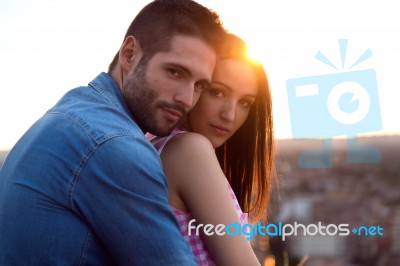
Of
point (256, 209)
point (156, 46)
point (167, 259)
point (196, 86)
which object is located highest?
point (156, 46)

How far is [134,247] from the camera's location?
1.07m

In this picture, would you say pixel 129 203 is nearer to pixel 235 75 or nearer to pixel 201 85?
pixel 201 85

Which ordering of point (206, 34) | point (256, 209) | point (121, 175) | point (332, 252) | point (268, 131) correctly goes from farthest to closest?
Result: point (332, 252)
point (256, 209)
point (268, 131)
point (206, 34)
point (121, 175)

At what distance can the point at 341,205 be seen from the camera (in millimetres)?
16422

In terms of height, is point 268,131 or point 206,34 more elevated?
point 206,34

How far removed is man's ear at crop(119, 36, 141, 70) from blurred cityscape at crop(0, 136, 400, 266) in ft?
30.3

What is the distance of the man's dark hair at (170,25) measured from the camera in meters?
1.53

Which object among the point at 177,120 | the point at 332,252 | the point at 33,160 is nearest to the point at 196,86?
the point at 177,120

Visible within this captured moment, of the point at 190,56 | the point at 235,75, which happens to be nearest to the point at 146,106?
the point at 190,56

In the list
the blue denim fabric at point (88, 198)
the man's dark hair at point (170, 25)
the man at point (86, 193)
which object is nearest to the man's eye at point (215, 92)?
the man's dark hair at point (170, 25)

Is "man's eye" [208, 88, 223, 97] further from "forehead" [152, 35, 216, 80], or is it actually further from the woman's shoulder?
the woman's shoulder

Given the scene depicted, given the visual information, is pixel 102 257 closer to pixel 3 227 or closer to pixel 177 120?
pixel 3 227

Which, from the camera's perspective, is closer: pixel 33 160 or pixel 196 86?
pixel 33 160

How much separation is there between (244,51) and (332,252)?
39.6 feet
